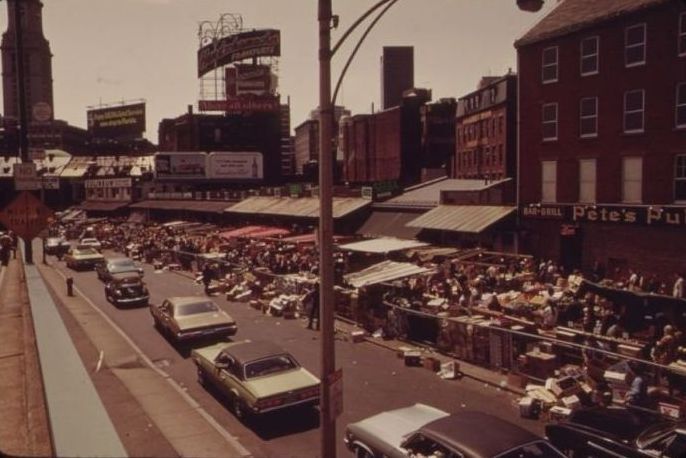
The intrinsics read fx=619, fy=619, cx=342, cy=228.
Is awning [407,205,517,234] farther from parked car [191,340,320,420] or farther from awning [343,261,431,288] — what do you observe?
parked car [191,340,320,420]

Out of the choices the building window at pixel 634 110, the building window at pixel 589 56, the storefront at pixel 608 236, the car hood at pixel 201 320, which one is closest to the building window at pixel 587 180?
the storefront at pixel 608 236

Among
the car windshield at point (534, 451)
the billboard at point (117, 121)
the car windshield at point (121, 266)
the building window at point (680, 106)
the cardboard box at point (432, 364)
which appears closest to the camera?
the car windshield at point (534, 451)

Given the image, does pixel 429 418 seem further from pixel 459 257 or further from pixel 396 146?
pixel 396 146

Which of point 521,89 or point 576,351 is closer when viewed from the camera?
point 576,351

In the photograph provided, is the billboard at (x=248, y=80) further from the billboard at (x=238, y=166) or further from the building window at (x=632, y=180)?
the building window at (x=632, y=180)

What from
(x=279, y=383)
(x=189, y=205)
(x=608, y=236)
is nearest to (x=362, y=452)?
(x=279, y=383)

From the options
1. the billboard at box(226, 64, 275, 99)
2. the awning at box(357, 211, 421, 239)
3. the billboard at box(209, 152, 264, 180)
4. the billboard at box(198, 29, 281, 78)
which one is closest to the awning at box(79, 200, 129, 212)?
the billboard at box(209, 152, 264, 180)

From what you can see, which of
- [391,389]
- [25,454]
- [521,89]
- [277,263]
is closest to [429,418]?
[391,389]
